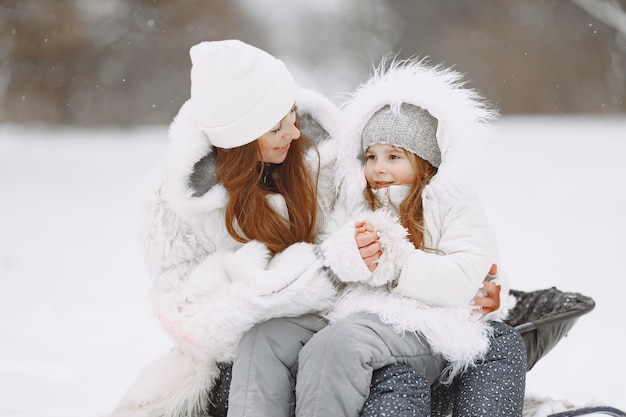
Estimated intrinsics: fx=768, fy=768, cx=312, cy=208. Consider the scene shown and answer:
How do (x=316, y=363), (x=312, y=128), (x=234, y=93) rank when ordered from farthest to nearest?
(x=312, y=128) < (x=234, y=93) < (x=316, y=363)

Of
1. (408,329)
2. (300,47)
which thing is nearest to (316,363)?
(408,329)

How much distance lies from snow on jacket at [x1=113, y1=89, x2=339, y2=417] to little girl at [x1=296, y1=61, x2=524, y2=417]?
85mm

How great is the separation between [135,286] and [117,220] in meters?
2.05

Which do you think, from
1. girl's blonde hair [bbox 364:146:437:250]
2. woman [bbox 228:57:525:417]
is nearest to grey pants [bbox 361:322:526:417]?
woman [bbox 228:57:525:417]

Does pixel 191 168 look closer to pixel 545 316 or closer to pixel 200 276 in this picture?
pixel 200 276

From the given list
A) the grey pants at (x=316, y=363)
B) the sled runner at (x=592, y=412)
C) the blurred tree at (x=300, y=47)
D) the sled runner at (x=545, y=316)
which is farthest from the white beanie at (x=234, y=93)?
the blurred tree at (x=300, y=47)

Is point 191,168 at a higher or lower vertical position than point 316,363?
higher

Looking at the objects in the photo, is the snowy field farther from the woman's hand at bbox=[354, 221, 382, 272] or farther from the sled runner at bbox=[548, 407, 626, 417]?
the woman's hand at bbox=[354, 221, 382, 272]

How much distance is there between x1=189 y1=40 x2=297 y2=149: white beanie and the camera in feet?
6.15

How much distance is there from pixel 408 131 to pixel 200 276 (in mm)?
632

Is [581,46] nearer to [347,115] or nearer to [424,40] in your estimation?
[424,40]

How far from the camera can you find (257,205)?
1.95m

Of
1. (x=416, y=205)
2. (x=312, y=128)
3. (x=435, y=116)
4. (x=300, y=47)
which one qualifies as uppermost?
(x=300, y=47)

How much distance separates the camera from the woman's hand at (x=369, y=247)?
1775 millimetres
